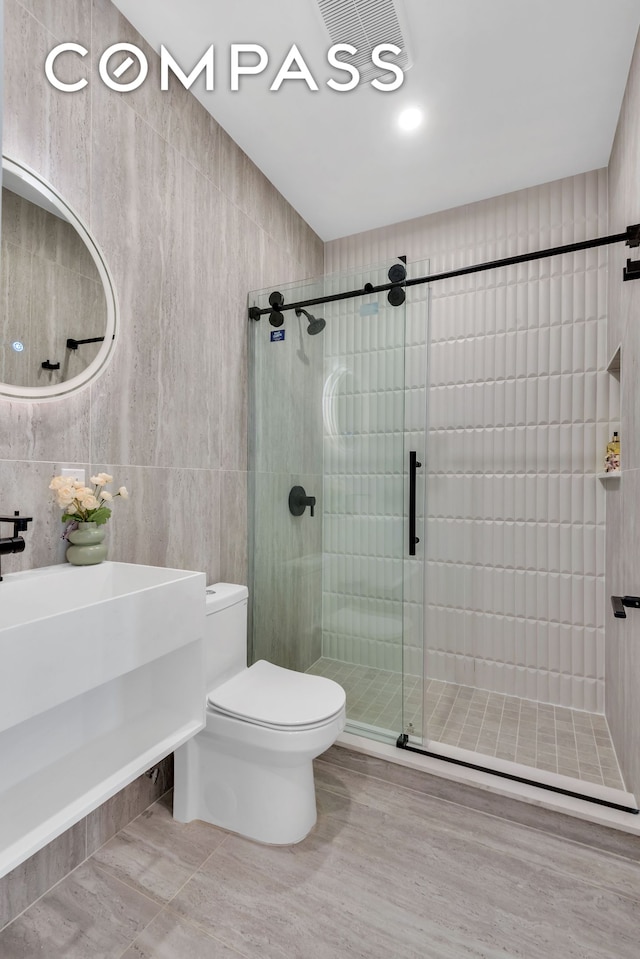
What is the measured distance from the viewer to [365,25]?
5.44 ft

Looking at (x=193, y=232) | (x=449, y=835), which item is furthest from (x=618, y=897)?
(x=193, y=232)

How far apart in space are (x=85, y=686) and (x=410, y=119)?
2404 millimetres

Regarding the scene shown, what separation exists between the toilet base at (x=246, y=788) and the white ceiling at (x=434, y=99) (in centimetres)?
238

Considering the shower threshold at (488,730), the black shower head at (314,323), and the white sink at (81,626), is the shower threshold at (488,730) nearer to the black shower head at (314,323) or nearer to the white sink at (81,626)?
the white sink at (81,626)

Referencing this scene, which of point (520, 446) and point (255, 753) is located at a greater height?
point (520, 446)

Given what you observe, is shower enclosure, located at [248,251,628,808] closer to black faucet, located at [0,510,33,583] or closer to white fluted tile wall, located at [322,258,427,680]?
white fluted tile wall, located at [322,258,427,680]

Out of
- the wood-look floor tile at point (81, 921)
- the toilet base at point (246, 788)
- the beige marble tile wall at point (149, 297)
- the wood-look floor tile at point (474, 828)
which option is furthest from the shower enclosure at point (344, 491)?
the wood-look floor tile at point (81, 921)

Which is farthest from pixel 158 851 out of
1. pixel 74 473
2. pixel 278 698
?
pixel 74 473

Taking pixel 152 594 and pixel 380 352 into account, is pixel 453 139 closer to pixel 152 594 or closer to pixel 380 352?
pixel 380 352

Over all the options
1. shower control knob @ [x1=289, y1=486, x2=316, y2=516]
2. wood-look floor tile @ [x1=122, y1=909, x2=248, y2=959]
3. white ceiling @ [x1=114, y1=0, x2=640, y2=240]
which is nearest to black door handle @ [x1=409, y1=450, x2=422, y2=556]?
shower control knob @ [x1=289, y1=486, x2=316, y2=516]

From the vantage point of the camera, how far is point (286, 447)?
2264mm

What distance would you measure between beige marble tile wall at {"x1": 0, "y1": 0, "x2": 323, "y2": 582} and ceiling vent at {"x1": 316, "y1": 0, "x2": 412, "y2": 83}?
63 centimetres

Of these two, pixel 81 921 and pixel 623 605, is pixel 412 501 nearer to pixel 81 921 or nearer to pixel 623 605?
pixel 623 605

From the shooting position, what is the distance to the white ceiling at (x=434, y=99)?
64.8 inches
